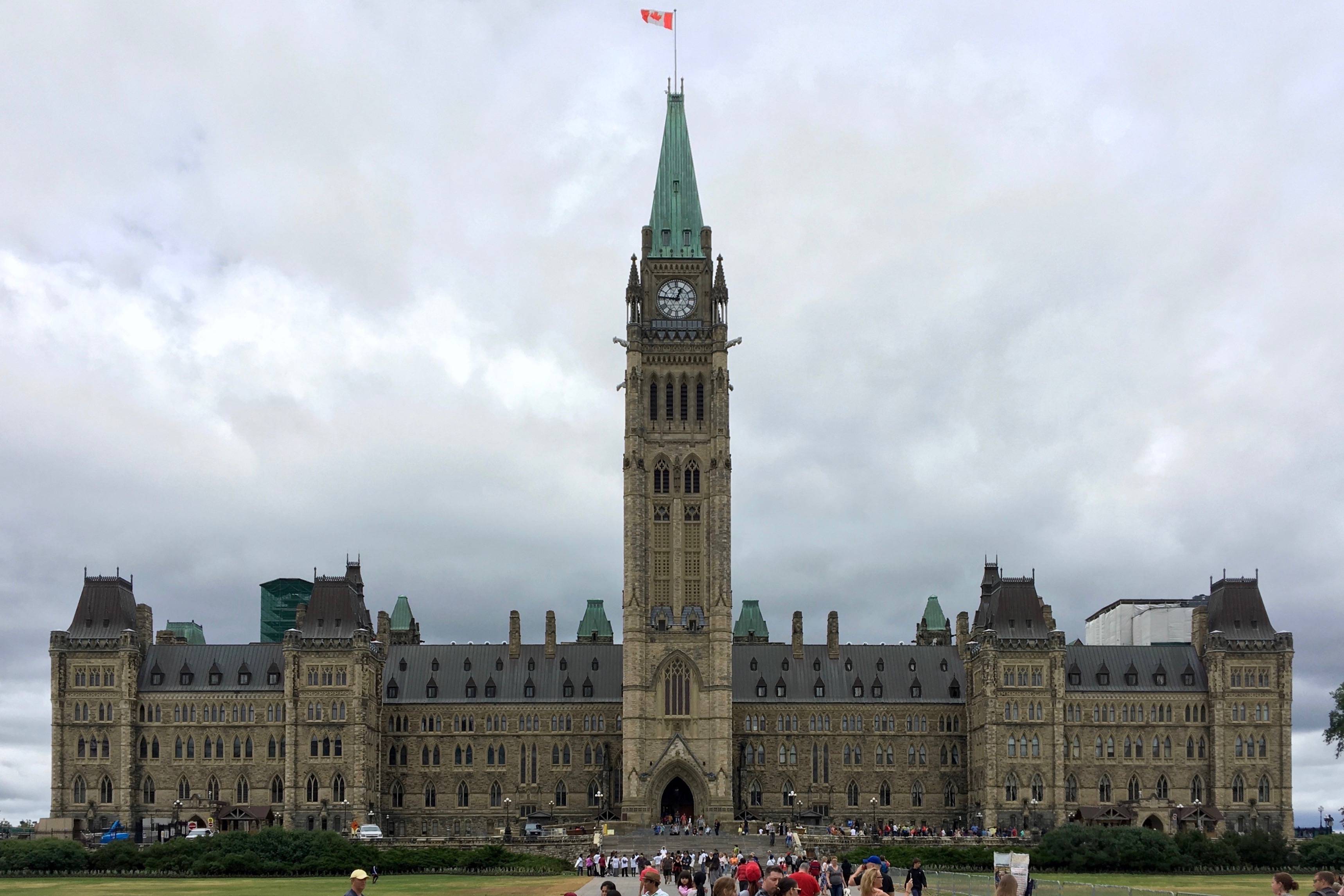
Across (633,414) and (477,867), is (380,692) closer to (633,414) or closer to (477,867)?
(633,414)

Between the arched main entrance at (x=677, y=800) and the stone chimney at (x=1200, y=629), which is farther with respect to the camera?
the stone chimney at (x=1200, y=629)

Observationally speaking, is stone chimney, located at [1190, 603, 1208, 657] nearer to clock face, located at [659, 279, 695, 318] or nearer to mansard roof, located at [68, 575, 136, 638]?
clock face, located at [659, 279, 695, 318]

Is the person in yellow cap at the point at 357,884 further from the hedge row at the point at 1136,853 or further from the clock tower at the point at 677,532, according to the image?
the clock tower at the point at 677,532

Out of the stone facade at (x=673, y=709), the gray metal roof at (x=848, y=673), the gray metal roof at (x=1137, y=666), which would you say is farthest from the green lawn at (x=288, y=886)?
the gray metal roof at (x=1137, y=666)

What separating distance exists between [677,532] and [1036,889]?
90494 mm

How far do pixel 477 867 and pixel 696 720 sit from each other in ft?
134

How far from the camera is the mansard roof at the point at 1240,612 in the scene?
142000 millimetres

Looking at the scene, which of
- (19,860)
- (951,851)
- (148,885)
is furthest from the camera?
(951,851)

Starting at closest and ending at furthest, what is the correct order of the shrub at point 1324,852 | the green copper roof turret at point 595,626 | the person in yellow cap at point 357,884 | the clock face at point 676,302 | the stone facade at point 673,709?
the person in yellow cap at point 357,884 < the shrub at point 1324,852 < the stone facade at point 673,709 < the clock face at point 676,302 < the green copper roof turret at point 595,626

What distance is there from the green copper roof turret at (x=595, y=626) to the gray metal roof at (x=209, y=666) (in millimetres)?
40272

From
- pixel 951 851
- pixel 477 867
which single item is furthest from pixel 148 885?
pixel 951 851

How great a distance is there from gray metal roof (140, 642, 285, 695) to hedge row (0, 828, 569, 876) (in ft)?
127

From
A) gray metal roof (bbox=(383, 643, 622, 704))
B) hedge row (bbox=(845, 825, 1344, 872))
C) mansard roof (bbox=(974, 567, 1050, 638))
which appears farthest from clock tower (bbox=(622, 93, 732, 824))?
hedge row (bbox=(845, 825, 1344, 872))

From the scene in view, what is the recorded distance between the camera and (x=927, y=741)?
152 meters
